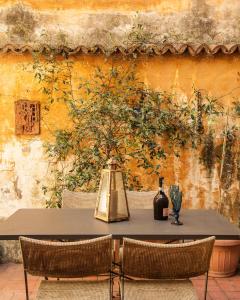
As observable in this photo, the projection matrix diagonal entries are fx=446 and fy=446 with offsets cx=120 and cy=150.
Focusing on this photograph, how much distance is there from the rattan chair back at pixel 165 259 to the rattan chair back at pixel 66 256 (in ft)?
0.47

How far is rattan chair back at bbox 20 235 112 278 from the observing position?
261 centimetres

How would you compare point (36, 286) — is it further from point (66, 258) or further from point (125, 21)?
point (125, 21)

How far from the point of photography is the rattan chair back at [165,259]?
2.62 m

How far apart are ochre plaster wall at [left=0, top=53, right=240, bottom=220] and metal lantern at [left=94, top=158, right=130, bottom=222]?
210 cm

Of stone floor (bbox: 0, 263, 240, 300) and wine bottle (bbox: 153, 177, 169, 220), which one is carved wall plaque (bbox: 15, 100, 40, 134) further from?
wine bottle (bbox: 153, 177, 169, 220)

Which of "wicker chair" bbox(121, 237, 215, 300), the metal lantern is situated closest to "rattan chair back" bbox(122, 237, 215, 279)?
"wicker chair" bbox(121, 237, 215, 300)

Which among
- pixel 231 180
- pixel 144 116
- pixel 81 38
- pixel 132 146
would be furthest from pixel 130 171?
pixel 81 38

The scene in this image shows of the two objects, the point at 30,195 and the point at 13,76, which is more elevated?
the point at 13,76

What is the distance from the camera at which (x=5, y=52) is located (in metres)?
5.42

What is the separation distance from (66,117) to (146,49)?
1.27 meters

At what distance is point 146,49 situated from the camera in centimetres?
533

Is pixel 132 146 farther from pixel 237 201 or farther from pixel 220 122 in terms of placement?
pixel 237 201

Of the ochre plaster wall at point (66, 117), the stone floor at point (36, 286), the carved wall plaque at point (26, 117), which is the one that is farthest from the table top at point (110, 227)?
the carved wall plaque at point (26, 117)

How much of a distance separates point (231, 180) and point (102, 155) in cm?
161
